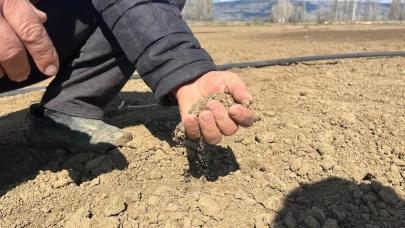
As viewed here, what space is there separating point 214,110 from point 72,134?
0.82 metres

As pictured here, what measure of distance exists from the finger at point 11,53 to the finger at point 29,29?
0.05 feet

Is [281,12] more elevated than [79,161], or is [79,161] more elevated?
[79,161]

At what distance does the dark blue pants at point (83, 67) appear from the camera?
1.54 metres

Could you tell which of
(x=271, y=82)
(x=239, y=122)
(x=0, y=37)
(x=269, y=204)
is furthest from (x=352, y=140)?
(x=0, y=37)

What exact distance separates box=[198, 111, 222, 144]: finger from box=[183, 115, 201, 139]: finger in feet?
0.05

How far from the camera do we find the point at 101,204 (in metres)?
1.33

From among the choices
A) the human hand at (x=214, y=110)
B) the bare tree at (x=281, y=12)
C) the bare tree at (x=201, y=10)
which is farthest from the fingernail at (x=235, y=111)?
the bare tree at (x=281, y=12)

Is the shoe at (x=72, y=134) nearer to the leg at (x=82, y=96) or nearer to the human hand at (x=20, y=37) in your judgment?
the leg at (x=82, y=96)

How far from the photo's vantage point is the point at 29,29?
929 millimetres

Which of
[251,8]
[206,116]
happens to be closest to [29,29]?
[206,116]

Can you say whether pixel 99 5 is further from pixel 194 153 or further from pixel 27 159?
pixel 27 159

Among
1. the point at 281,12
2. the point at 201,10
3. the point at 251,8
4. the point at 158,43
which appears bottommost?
the point at 251,8

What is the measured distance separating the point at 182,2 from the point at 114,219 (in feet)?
3.27

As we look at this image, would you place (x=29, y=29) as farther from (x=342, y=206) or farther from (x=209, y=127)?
(x=342, y=206)
